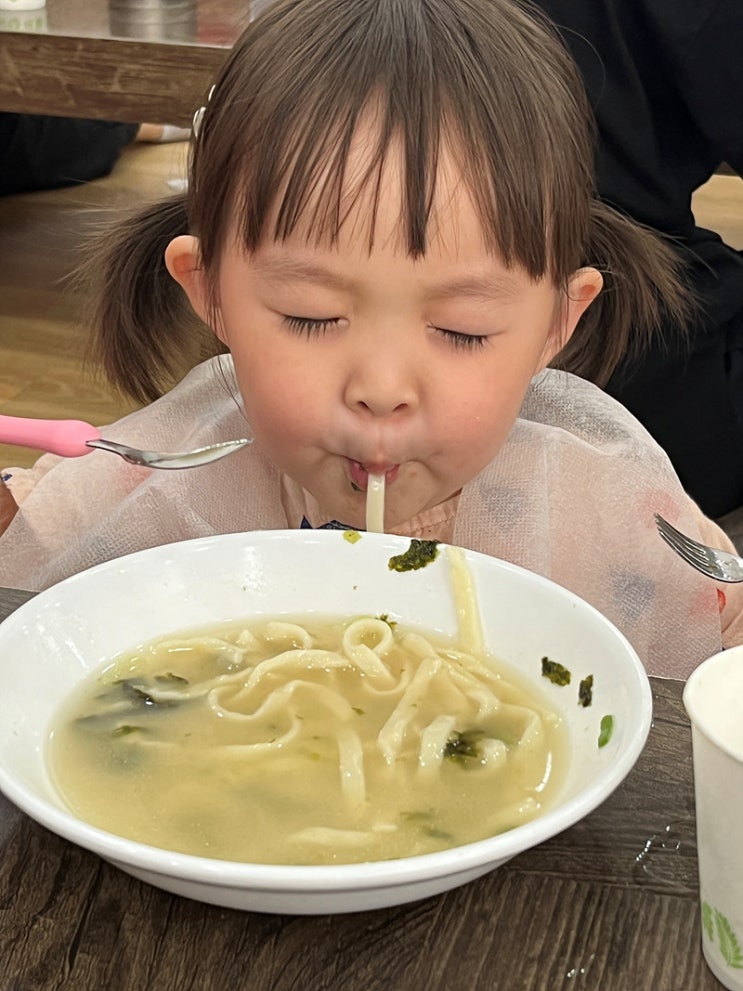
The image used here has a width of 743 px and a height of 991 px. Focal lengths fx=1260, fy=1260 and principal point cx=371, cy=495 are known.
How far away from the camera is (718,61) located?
2074 mm

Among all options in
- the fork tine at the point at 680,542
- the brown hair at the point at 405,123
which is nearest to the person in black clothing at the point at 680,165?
the brown hair at the point at 405,123

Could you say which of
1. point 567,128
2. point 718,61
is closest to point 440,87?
point 567,128

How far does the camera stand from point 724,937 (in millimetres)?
698

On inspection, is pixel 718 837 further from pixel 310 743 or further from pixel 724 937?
pixel 310 743

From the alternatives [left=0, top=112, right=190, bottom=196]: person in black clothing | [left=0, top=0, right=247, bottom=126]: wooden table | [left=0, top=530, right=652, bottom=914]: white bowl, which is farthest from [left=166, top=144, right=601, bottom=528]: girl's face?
[left=0, top=112, right=190, bottom=196]: person in black clothing

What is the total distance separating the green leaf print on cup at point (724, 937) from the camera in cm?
69

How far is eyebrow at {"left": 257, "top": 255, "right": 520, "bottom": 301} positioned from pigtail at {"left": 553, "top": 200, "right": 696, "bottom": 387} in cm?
30

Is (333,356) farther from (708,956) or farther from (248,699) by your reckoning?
(708,956)

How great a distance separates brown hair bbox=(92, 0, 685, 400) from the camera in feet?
3.76

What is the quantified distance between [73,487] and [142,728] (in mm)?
809

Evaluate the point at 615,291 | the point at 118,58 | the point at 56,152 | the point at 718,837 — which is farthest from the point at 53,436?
the point at 56,152

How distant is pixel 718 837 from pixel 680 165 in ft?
5.69

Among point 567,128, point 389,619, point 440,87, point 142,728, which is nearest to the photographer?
point 142,728

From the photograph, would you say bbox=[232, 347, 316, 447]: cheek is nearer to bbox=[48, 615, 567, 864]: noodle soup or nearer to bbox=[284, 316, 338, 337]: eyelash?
bbox=[284, 316, 338, 337]: eyelash
